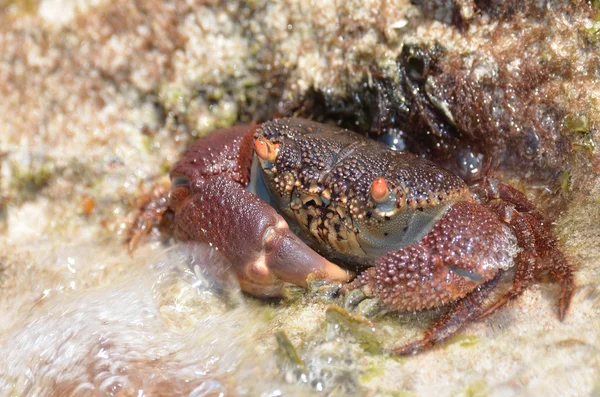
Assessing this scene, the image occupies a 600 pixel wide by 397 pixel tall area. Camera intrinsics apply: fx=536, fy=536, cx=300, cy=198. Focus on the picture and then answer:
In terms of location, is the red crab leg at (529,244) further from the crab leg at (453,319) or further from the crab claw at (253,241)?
the crab claw at (253,241)

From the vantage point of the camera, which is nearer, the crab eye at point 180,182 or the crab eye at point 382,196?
the crab eye at point 382,196

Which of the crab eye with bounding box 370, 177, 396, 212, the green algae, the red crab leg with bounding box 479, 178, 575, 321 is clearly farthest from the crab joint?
the red crab leg with bounding box 479, 178, 575, 321

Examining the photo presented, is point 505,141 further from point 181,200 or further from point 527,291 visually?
point 181,200

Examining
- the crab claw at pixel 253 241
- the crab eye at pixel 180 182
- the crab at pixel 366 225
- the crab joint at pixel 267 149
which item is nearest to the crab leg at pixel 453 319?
the crab at pixel 366 225

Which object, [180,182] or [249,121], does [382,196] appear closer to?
[180,182]

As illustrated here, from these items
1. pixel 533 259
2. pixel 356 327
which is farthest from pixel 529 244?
pixel 356 327

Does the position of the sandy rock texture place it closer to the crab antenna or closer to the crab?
the crab

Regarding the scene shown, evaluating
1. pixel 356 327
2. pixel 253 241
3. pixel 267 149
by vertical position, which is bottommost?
pixel 356 327

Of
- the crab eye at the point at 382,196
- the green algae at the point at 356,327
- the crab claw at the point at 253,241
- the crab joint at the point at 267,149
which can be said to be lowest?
the green algae at the point at 356,327
